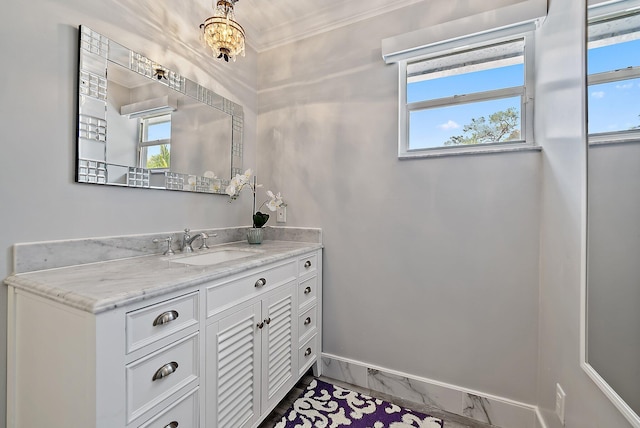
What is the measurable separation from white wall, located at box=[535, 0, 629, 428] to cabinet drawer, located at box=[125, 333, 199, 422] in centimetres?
136

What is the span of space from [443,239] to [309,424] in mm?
1281

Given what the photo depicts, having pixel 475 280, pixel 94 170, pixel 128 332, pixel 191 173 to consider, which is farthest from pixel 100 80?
pixel 475 280

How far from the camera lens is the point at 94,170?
1.25 meters

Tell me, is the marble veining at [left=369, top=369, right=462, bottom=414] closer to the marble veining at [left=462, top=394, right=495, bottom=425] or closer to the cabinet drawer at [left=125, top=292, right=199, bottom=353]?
the marble veining at [left=462, top=394, right=495, bottom=425]

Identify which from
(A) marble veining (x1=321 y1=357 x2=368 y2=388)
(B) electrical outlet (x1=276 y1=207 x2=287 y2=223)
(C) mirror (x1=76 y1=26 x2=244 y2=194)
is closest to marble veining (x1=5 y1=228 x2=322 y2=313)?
(C) mirror (x1=76 y1=26 x2=244 y2=194)

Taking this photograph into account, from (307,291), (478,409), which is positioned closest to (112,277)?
(307,291)

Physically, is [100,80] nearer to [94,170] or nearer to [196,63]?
[94,170]

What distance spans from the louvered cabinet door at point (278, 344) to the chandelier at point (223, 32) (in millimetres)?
1408

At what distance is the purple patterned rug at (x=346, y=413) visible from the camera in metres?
1.52

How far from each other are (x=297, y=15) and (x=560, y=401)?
269cm

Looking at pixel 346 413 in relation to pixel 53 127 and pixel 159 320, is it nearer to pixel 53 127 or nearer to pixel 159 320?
pixel 159 320

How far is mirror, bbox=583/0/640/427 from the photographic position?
2.52 feet

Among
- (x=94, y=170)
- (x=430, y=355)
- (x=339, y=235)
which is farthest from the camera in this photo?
(x=339, y=235)

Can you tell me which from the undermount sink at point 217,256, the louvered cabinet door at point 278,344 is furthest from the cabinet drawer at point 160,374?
the undermount sink at point 217,256
